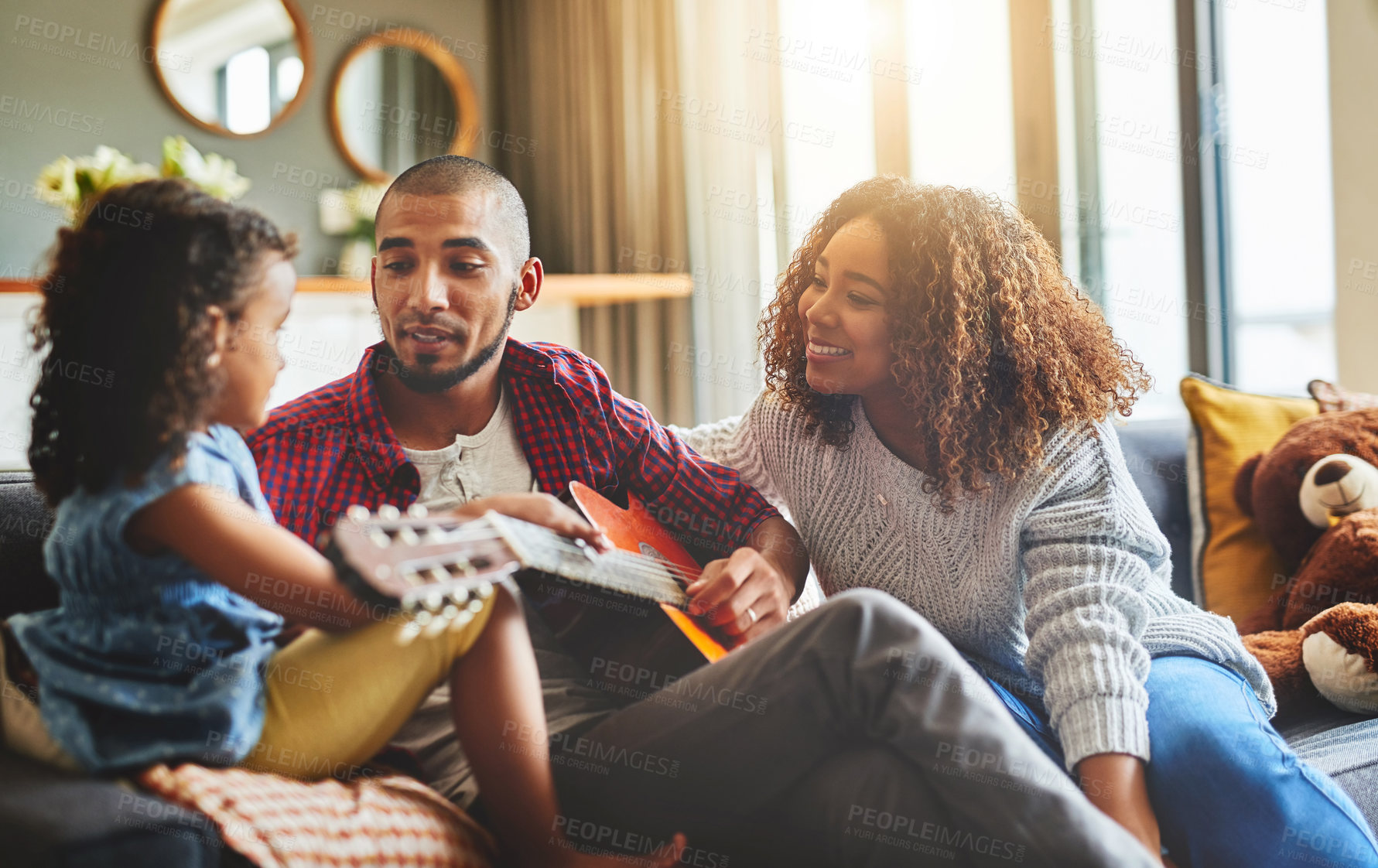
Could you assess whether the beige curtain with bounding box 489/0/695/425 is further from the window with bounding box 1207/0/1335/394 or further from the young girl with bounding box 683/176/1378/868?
the young girl with bounding box 683/176/1378/868

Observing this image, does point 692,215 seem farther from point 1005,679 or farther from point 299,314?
point 1005,679

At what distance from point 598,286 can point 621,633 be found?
1.99m

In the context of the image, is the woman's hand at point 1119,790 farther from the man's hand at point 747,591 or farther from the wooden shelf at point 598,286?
the wooden shelf at point 598,286

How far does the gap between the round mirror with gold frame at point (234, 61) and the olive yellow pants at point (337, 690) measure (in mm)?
3005

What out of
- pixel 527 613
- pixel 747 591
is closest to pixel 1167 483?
pixel 747 591

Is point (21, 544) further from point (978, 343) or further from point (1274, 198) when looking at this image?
point (1274, 198)

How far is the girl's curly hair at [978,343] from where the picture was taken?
1049mm

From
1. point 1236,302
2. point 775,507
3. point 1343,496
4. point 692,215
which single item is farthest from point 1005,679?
point 692,215

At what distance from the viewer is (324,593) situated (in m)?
0.70

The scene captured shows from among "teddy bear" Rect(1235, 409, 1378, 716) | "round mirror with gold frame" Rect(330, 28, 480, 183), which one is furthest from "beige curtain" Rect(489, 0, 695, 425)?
"teddy bear" Rect(1235, 409, 1378, 716)

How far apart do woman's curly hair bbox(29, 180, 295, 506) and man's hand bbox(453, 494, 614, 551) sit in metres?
0.23

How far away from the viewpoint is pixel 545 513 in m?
0.85

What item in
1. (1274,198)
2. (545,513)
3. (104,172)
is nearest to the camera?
(545,513)

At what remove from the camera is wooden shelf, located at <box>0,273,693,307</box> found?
2787 millimetres
